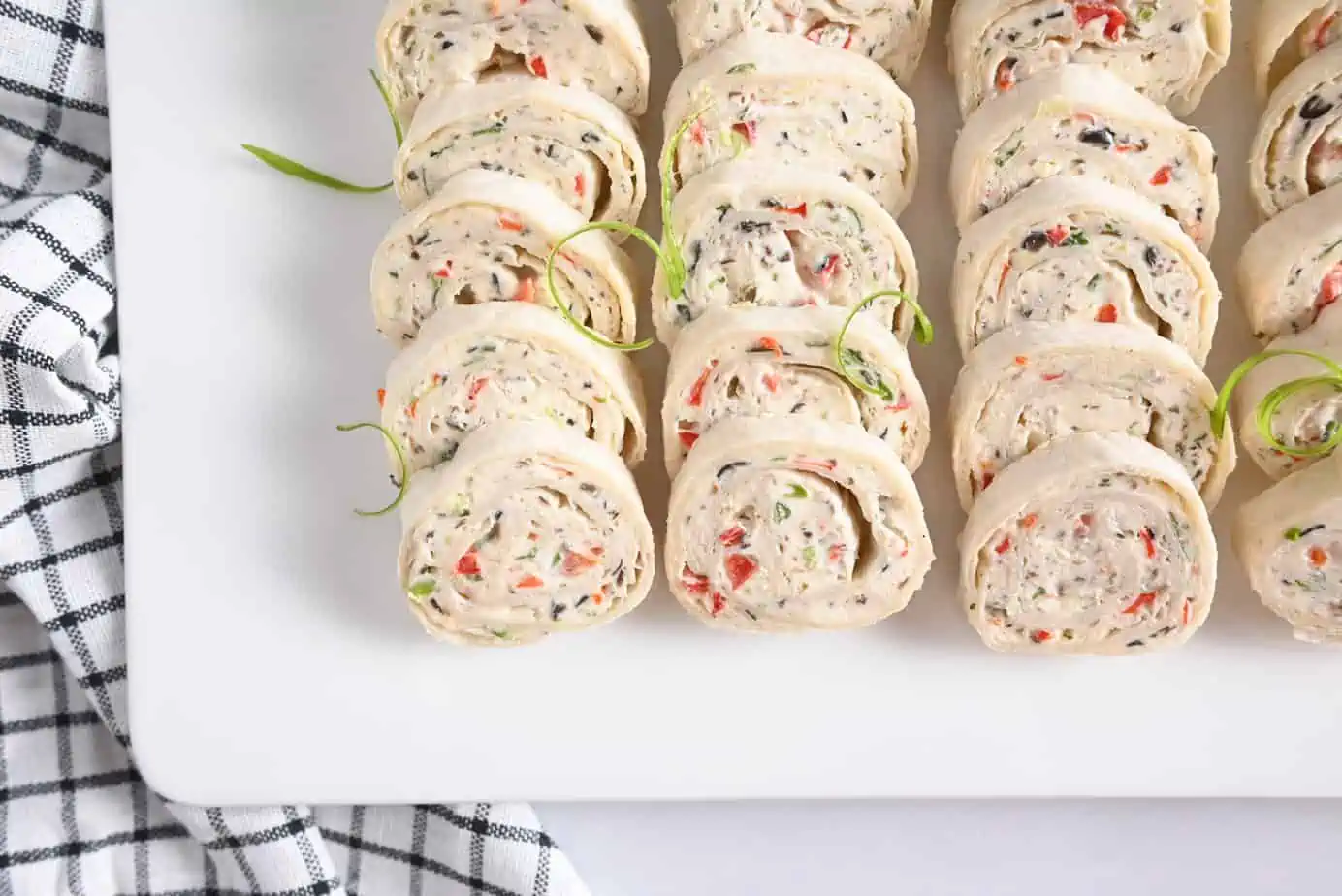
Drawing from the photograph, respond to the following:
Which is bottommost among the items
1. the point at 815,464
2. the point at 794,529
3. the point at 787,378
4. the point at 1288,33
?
the point at 794,529

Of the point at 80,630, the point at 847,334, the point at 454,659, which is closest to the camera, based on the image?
the point at 847,334

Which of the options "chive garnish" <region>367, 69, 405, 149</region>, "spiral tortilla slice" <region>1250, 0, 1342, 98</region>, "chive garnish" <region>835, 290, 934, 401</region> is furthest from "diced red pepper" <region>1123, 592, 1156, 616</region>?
"chive garnish" <region>367, 69, 405, 149</region>

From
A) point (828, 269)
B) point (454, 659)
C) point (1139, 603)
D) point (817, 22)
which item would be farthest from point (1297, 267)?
point (454, 659)

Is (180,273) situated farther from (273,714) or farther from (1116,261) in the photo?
(1116,261)

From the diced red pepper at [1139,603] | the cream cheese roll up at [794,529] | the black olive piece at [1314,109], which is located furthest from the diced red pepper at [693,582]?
the black olive piece at [1314,109]

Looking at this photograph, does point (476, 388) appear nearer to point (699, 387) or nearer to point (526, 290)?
point (526, 290)

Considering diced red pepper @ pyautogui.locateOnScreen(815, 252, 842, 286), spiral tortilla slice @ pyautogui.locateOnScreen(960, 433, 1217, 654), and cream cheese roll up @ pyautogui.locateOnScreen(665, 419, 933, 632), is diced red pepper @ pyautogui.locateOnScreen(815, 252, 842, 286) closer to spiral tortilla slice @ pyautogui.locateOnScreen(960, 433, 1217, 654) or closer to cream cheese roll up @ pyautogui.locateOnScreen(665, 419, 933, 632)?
cream cheese roll up @ pyautogui.locateOnScreen(665, 419, 933, 632)
